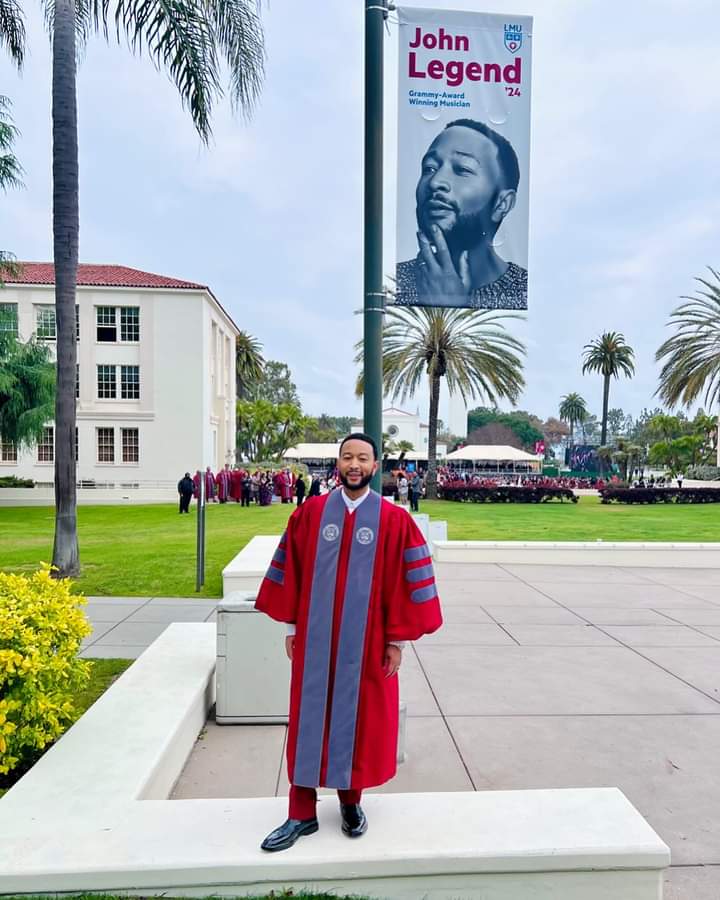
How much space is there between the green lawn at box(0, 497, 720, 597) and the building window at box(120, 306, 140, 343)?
13.6m

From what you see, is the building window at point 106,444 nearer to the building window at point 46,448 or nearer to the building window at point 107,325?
the building window at point 46,448

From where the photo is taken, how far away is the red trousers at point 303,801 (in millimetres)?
2900

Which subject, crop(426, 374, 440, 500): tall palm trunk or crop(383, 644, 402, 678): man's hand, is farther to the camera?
crop(426, 374, 440, 500): tall palm trunk

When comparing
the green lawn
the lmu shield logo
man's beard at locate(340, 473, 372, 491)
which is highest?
the lmu shield logo

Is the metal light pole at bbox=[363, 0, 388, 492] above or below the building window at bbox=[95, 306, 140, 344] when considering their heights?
below

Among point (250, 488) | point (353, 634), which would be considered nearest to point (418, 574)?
point (353, 634)

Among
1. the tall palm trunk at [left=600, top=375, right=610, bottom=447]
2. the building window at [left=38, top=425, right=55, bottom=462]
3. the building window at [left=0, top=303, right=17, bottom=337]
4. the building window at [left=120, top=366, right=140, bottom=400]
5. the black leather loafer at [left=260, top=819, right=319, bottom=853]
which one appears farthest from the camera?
the tall palm trunk at [left=600, top=375, right=610, bottom=447]

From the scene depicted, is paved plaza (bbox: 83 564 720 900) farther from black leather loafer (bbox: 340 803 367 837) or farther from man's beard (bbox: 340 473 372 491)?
man's beard (bbox: 340 473 372 491)

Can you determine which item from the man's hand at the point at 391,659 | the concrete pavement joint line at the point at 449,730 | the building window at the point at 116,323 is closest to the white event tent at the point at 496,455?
the building window at the point at 116,323

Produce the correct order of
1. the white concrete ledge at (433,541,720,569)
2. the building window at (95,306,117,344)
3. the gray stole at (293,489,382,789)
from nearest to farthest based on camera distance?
the gray stole at (293,489,382,789) → the white concrete ledge at (433,541,720,569) → the building window at (95,306,117,344)

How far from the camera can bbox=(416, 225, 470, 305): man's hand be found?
15.4 ft

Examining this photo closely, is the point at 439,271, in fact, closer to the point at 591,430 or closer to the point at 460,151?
the point at 460,151

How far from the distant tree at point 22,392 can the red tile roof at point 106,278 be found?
9932 millimetres

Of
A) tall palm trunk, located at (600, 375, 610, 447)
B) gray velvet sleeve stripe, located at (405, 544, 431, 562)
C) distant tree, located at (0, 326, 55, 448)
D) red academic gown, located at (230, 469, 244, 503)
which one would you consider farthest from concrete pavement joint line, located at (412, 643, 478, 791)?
tall palm trunk, located at (600, 375, 610, 447)
